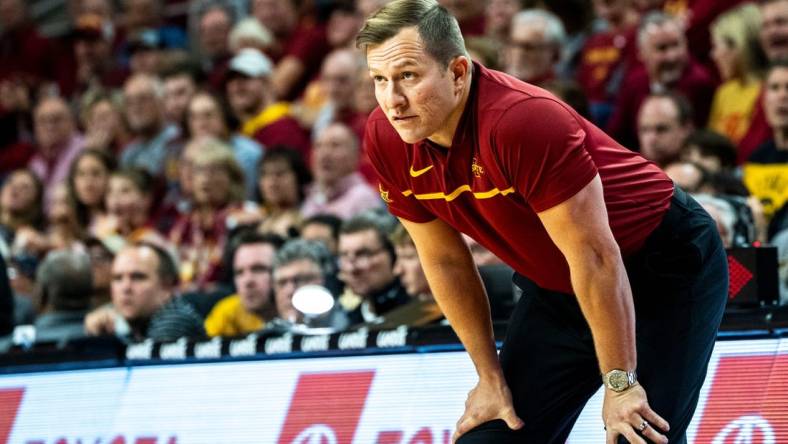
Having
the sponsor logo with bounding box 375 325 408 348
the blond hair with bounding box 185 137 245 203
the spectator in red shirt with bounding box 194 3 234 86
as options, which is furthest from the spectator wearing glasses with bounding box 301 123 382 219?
the sponsor logo with bounding box 375 325 408 348

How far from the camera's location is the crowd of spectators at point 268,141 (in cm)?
630

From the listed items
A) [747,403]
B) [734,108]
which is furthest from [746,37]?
[747,403]

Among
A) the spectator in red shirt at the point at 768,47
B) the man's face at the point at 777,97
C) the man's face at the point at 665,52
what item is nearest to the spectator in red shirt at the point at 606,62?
Result: the man's face at the point at 665,52

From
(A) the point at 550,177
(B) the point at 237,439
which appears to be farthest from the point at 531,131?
(B) the point at 237,439

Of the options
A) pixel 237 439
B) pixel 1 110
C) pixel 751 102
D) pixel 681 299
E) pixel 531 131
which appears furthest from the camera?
pixel 1 110

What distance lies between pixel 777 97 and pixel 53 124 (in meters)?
6.10

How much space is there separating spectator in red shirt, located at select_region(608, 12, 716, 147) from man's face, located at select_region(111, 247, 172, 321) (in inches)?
110

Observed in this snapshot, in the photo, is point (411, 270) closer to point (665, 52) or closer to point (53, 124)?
point (665, 52)

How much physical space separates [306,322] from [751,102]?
3.15 metres

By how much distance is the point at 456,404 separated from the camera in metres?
4.32

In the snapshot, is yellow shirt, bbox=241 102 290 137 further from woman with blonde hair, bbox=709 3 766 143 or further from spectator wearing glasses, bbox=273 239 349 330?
woman with blonde hair, bbox=709 3 766 143

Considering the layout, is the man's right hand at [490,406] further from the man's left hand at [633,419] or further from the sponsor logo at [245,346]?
the sponsor logo at [245,346]

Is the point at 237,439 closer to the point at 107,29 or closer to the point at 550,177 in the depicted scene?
the point at 550,177

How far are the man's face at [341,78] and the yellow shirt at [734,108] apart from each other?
99.9 inches
